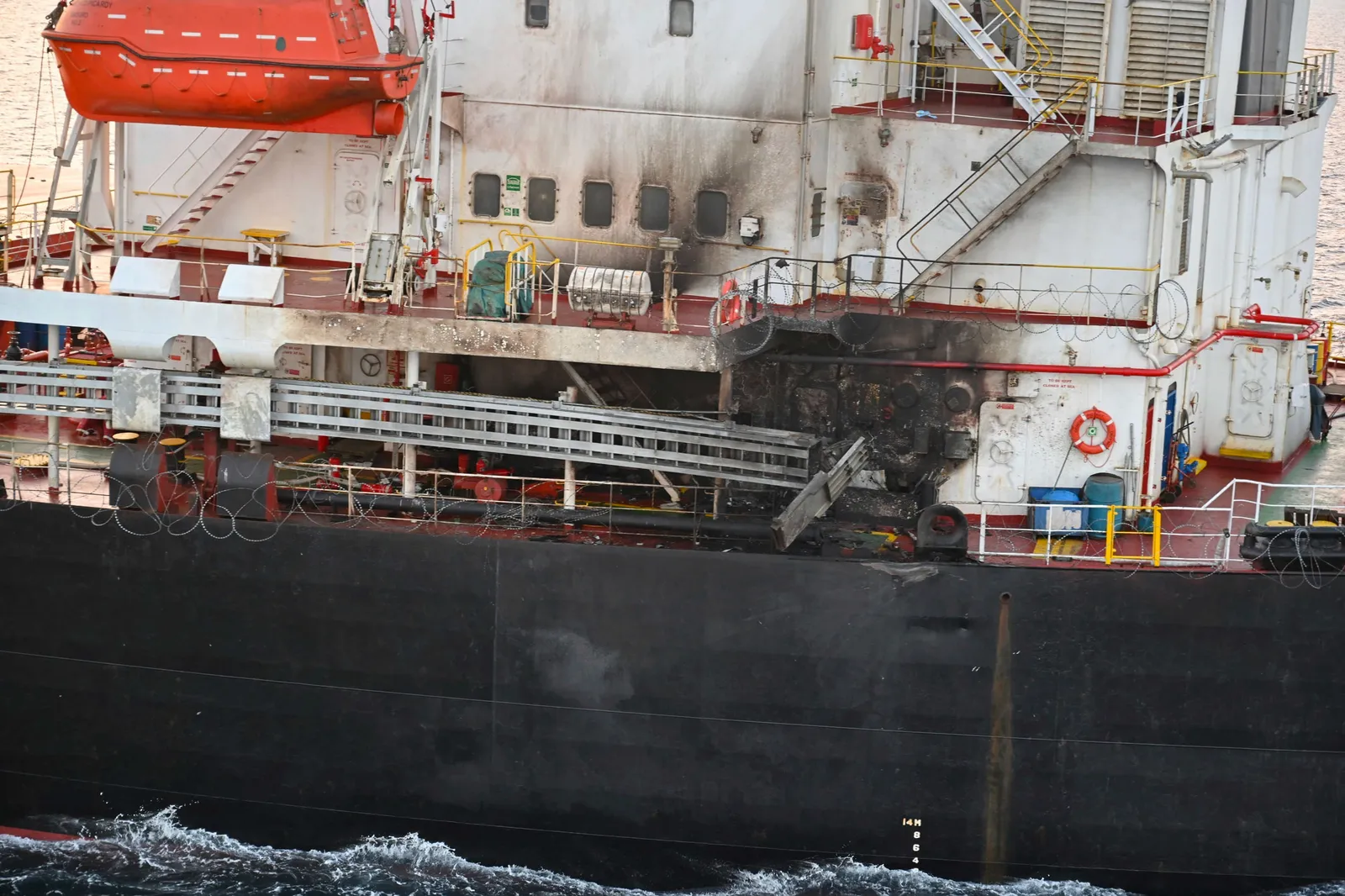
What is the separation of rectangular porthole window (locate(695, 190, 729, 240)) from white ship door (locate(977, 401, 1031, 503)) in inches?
154

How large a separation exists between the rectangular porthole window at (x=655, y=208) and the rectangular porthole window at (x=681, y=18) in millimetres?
1845

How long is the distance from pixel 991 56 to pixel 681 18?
3.67m

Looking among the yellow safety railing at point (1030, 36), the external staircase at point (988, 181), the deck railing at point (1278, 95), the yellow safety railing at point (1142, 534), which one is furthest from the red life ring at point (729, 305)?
the deck railing at point (1278, 95)

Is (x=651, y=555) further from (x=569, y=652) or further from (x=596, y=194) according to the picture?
(x=596, y=194)

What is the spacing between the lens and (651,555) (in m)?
19.6

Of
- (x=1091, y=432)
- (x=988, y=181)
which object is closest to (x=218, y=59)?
(x=988, y=181)

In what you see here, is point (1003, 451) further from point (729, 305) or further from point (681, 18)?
point (681, 18)

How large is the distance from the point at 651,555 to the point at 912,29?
307 inches

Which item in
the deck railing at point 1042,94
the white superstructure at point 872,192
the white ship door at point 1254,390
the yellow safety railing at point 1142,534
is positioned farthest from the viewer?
the white ship door at point 1254,390

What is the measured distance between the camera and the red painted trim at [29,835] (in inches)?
845

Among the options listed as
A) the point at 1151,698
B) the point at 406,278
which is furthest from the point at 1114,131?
the point at 406,278

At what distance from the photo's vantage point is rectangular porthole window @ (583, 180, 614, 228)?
21859 mm

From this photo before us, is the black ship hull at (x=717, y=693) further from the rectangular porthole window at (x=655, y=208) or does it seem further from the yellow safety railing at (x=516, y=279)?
the rectangular porthole window at (x=655, y=208)

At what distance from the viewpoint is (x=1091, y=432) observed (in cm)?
2039
